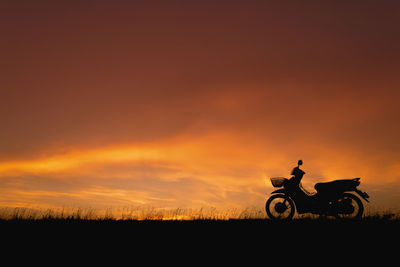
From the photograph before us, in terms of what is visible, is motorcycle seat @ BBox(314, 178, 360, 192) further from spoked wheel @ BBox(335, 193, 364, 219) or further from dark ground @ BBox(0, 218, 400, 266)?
dark ground @ BBox(0, 218, 400, 266)

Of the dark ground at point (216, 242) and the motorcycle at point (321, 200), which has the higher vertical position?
the motorcycle at point (321, 200)

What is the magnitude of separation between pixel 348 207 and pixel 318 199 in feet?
3.55

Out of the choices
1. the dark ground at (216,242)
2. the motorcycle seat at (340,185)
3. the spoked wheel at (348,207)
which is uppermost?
the motorcycle seat at (340,185)

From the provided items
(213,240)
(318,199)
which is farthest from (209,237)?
(318,199)

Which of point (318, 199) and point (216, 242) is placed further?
point (318, 199)

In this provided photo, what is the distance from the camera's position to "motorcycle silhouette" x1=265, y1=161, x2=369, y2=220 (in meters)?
13.8

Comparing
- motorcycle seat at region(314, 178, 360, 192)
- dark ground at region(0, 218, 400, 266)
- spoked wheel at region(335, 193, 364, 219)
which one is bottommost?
dark ground at region(0, 218, 400, 266)

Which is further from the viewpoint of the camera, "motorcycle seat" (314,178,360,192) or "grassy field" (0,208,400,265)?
"motorcycle seat" (314,178,360,192)

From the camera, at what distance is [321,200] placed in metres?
14.1

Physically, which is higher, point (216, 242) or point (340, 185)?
point (340, 185)

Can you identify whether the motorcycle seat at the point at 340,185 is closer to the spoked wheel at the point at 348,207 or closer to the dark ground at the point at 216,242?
the spoked wheel at the point at 348,207

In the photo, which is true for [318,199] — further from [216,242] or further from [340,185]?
[216,242]

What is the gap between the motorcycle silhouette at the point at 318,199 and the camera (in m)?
13.8

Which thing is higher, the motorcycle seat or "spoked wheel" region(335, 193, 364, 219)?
the motorcycle seat
